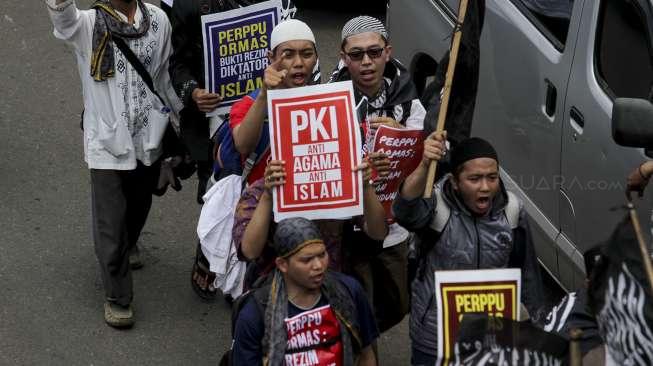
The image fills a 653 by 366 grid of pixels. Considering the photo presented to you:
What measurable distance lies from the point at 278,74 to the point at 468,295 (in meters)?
1.22

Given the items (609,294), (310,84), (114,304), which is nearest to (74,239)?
(114,304)

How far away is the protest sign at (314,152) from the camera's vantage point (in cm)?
566

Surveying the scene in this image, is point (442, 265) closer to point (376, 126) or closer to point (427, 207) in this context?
point (427, 207)

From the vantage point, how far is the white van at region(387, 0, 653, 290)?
6.51 metres

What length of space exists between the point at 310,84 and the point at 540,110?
1.54 m

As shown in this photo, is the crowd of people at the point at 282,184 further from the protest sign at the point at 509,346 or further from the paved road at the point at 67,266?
the protest sign at the point at 509,346

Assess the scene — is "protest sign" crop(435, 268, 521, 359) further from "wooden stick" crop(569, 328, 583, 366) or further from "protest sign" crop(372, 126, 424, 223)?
"protest sign" crop(372, 126, 424, 223)

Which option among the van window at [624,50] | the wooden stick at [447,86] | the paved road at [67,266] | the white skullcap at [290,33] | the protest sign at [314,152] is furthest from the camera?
the paved road at [67,266]

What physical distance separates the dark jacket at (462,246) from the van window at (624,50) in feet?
3.51

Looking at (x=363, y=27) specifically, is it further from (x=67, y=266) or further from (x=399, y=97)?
(x=67, y=266)

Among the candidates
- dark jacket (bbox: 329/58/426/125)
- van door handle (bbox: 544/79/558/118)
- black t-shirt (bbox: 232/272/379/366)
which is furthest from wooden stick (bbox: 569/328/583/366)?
van door handle (bbox: 544/79/558/118)

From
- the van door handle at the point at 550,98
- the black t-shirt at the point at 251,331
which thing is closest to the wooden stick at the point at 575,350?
the black t-shirt at the point at 251,331

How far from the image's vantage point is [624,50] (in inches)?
261

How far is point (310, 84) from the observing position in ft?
19.8
